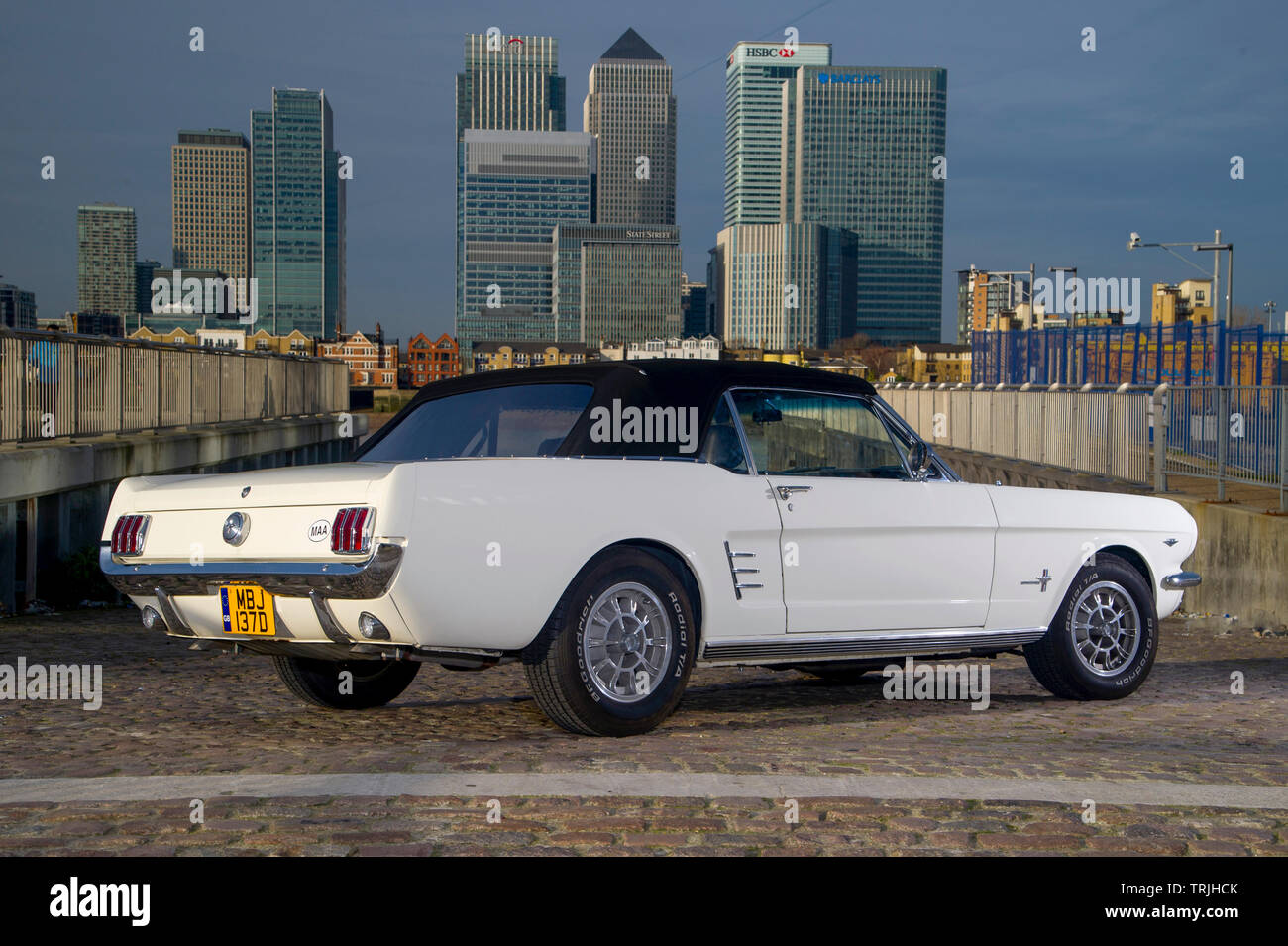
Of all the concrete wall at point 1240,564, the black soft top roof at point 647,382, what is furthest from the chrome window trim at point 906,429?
the concrete wall at point 1240,564

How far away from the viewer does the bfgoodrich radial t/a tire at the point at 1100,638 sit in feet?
24.5

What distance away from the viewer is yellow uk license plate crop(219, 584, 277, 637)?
18.9ft

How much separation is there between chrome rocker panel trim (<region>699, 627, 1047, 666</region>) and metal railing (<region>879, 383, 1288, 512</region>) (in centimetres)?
587

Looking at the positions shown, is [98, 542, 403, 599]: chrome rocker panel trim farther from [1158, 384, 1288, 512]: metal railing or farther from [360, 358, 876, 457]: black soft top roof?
[1158, 384, 1288, 512]: metal railing

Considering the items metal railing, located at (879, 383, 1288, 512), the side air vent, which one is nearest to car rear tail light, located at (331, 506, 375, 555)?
the side air vent

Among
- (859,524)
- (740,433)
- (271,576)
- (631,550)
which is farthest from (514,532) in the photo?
(859,524)

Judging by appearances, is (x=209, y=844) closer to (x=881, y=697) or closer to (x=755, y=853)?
(x=755, y=853)

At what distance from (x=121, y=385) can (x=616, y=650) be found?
11.9 metres

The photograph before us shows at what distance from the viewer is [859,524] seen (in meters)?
6.66

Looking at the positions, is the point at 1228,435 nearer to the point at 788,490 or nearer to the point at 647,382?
the point at 788,490

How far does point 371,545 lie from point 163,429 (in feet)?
46.1

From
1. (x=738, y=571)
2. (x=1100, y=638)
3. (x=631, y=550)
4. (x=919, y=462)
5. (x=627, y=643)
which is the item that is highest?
(x=919, y=462)

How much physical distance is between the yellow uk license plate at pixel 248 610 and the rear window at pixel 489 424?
1011mm

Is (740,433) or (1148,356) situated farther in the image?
(1148,356)
